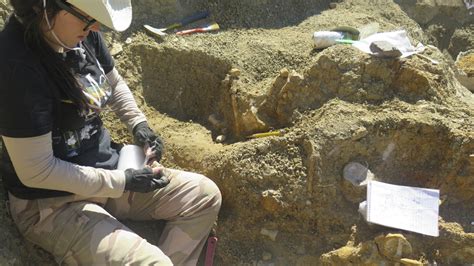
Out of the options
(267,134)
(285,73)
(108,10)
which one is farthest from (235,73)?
(108,10)

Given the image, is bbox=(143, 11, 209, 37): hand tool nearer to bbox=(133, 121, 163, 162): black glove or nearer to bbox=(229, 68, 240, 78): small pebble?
bbox=(229, 68, 240, 78): small pebble

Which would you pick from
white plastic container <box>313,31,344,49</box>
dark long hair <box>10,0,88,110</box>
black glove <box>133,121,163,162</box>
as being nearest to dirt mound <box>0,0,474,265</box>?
white plastic container <box>313,31,344,49</box>

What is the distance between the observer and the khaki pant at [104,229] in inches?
82.3

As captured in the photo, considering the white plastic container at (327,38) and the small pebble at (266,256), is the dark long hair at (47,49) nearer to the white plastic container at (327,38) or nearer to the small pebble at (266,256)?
the small pebble at (266,256)

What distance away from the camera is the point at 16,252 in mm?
2205

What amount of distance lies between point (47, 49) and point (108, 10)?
0.92 ft

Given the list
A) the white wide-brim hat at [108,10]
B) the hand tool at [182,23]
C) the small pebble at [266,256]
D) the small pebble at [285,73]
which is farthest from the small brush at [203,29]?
the small pebble at [266,256]

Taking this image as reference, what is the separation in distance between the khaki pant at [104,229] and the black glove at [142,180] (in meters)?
0.18

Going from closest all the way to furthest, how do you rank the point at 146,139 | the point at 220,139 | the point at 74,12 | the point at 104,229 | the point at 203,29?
1. the point at 74,12
2. the point at 104,229
3. the point at 146,139
4. the point at 220,139
5. the point at 203,29

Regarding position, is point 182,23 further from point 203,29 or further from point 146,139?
point 146,139

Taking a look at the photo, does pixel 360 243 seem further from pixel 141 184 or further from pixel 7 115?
pixel 7 115

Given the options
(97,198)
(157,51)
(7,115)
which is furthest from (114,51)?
(7,115)

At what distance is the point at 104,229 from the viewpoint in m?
2.12

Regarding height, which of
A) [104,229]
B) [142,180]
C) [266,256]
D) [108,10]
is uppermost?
[108,10]
